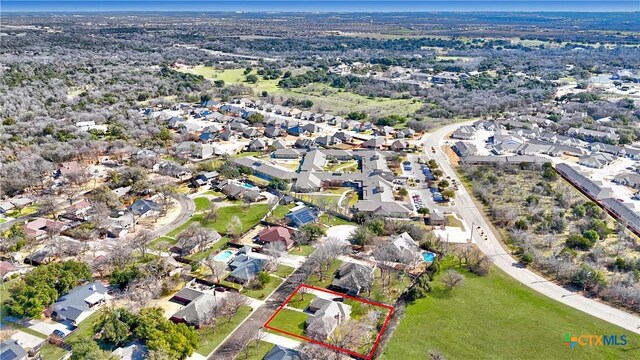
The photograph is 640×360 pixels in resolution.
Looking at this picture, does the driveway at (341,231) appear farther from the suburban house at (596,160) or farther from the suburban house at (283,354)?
the suburban house at (596,160)

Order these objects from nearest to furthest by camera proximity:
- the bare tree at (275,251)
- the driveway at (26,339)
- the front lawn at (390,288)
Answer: the driveway at (26,339)
the front lawn at (390,288)
the bare tree at (275,251)

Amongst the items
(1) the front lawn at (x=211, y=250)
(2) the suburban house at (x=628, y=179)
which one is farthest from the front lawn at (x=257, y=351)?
(2) the suburban house at (x=628, y=179)

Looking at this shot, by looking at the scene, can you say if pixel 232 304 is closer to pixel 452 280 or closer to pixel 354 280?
pixel 354 280

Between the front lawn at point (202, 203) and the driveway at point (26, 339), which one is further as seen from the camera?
the front lawn at point (202, 203)

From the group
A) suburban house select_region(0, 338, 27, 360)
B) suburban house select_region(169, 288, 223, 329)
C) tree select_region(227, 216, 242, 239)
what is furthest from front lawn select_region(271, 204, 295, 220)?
suburban house select_region(0, 338, 27, 360)

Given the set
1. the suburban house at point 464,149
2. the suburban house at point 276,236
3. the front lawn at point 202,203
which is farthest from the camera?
the suburban house at point 464,149

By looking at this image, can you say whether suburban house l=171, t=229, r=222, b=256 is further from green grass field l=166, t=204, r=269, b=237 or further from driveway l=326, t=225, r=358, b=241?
driveway l=326, t=225, r=358, b=241

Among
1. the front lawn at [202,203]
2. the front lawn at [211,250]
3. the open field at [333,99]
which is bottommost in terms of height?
the front lawn at [211,250]

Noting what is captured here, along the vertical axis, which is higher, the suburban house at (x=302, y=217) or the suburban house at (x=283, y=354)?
the suburban house at (x=302, y=217)
